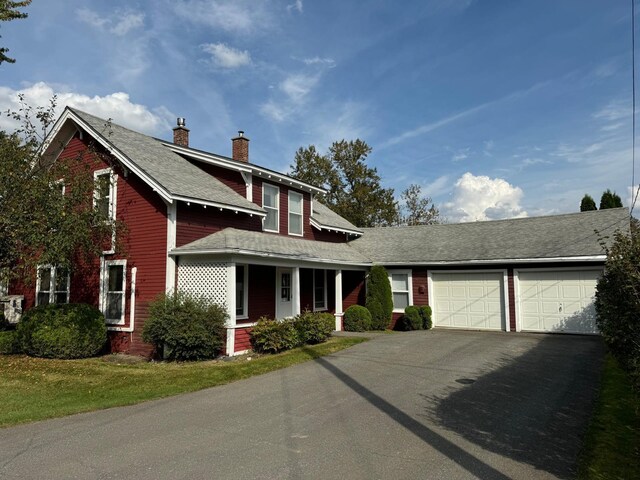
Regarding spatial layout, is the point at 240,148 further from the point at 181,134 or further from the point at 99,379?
the point at 99,379

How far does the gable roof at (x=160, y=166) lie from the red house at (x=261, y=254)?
0.21ft

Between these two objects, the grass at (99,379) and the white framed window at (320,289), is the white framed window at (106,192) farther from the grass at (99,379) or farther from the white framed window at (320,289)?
the white framed window at (320,289)

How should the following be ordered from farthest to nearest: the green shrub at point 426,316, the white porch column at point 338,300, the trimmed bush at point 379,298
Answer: the trimmed bush at point 379,298
the green shrub at point 426,316
the white porch column at point 338,300

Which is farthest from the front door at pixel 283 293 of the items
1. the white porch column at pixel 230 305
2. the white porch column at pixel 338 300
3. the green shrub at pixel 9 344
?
the green shrub at pixel 9 344

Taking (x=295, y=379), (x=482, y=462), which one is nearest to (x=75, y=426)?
(x=295, y=379)

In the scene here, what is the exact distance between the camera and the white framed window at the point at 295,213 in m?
19.7

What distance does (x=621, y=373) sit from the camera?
1007cm

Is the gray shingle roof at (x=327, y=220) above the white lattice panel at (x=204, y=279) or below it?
above

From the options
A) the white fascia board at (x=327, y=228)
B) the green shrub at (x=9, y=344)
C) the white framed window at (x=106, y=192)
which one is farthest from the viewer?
the white fascia board at (x=327, y=228)

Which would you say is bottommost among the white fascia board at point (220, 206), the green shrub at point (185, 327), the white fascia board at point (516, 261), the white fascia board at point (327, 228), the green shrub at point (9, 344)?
the green shrub at point (9, 344)

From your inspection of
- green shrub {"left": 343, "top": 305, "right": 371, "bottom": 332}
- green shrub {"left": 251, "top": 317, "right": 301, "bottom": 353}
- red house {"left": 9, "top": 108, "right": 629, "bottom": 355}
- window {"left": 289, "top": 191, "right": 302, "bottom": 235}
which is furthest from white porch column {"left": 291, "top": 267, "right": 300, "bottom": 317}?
green shrub {"left": 343, "top": 305, "right": 371, "bottom": 332}

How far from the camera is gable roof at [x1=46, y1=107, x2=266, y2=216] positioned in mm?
13906

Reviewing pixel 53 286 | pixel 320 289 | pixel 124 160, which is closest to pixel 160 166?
pixel 124 160

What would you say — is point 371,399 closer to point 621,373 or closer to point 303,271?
point 621,373
